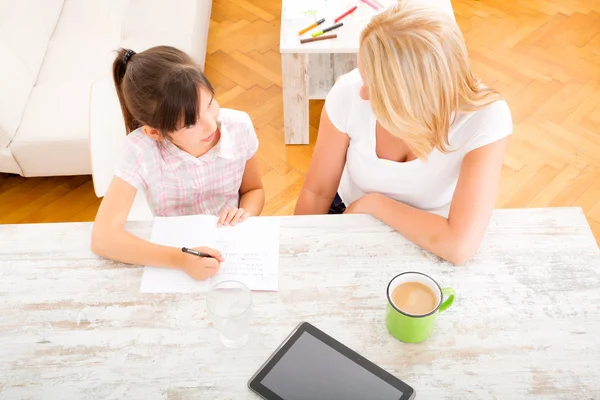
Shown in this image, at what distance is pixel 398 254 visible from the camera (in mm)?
1220

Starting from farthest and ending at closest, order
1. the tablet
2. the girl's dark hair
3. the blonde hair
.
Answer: the girl's dark hair → the blonde hair → the tablet

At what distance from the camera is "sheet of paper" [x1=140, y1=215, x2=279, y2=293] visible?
1175 mm

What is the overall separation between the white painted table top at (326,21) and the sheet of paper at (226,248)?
1143 millimetres

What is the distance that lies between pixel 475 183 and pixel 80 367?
829 mm

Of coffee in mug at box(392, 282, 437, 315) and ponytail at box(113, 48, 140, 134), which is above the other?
ponytail at box(113, 48, 140, 134)

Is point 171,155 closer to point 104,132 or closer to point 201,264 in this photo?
point 104,132

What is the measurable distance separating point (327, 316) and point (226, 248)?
0.26m

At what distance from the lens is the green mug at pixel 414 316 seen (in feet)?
3.34

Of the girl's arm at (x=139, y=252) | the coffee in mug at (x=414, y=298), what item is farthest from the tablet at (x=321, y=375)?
the girl's arm at (x=139, y=252)

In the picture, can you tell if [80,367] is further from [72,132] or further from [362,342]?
[72,132]

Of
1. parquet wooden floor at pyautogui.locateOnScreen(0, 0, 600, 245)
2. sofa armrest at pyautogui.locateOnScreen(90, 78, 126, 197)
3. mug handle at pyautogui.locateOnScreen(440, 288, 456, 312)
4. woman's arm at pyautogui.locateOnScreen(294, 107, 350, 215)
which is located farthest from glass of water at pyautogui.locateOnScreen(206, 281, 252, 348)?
parquet wooden floor at pyautogui.locateOnScreen(0, 0, 600, 245)

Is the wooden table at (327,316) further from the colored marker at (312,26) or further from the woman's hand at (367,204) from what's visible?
the colored marker at (312,26)

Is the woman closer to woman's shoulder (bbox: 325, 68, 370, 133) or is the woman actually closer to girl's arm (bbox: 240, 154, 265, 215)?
woman's shoulder (bbox: 325, 68, 370, 133)

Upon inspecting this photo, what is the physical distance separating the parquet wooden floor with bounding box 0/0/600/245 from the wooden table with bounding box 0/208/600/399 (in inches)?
43.8
